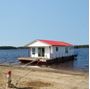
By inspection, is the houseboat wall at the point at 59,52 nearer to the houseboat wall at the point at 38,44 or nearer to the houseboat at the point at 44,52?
the houseboat at the point at 44,52

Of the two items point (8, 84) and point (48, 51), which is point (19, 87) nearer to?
point (8, 84)

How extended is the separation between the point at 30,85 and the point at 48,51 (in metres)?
23.9

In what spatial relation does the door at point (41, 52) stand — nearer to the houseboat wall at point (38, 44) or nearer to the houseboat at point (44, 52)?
the houseboat at point (44, 52)

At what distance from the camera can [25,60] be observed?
134 feet

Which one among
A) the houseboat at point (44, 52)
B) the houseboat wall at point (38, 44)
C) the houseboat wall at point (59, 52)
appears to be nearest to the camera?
the houseboat at point (44, 52)

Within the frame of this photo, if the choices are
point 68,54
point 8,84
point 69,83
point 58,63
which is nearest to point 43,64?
point 58,63

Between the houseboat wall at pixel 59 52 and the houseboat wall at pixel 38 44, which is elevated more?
the houseboat wall at pixel 38 44

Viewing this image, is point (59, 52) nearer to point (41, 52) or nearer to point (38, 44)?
point (41, 52)

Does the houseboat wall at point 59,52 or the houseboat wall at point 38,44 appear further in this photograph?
the houseboat wall at point 59,52

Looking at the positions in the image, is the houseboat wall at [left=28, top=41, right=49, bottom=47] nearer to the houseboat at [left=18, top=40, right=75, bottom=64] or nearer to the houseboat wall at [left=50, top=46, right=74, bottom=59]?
the houseboat at [left=18, top=40, right=75, bottom=64]

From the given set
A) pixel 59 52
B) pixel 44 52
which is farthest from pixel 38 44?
pixel 59 52

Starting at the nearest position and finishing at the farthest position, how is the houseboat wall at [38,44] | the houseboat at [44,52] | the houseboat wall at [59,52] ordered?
1. the houseboat at [44,52]
2. the houseboat wall at [38,44]
3. the houseboat wall at [59,52]

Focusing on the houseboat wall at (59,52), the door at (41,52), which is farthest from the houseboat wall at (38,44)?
the houseboat wall at (59,52)

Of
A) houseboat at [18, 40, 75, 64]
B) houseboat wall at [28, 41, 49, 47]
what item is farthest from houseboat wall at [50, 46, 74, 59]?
houseboat wall at [28, 41, 49, 47]
